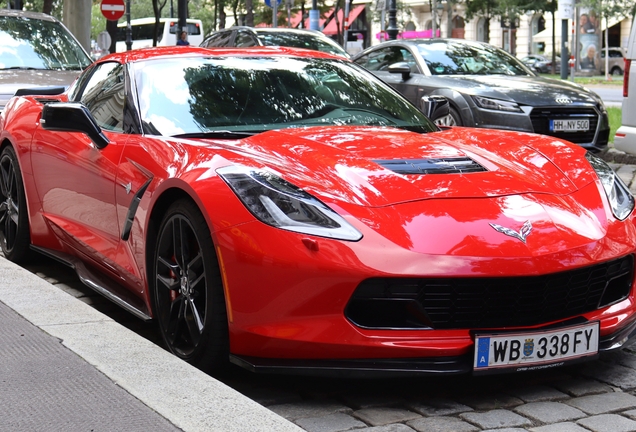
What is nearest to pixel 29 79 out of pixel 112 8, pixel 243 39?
pixel 243 39

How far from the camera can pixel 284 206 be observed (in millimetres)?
3635

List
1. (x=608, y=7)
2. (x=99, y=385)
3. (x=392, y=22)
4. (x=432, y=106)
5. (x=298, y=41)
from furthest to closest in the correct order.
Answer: (x=608, y=7), (x=392, y=22), (x=298, y=41), (x=432, y=106), (x=99, y=385)

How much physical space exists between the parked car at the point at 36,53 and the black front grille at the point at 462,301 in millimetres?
7996

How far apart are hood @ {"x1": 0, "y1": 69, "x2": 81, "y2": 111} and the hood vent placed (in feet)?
23.7

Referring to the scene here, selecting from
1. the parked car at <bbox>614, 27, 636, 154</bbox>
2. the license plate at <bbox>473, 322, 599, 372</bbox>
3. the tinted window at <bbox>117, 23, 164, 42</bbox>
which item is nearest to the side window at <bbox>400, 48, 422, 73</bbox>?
the parked car at <bbox>614, 27, 636, 154</bbox>

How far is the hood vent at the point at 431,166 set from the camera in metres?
3.94

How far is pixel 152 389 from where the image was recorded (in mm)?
3322

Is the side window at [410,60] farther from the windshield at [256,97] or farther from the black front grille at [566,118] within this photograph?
the windshield at [256,97]

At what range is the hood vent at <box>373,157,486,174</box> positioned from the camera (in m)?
3.94

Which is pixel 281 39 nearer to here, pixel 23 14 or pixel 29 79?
pixel 23 14

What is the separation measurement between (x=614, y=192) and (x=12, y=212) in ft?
12.1

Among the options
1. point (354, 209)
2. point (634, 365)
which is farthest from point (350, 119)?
point (634, 365)

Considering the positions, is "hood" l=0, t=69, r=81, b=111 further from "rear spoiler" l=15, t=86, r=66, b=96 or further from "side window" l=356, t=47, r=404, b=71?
"side window" l=356, t=47, r=404, b=71

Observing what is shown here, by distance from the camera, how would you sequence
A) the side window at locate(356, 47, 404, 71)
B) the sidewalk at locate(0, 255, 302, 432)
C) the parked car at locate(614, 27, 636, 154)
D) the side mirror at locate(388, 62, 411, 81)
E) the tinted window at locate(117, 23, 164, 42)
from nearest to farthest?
1. the sidewalk at locate(0, 255, 302, 432)
2. the parked car at locate(614, 27, 636, 154)
3. the side mirror at locate(388, 62, 411, 81)
4. the side window at locate(356, 47, 404, 71)
5. the tinted window at locate(117, 23, 164, 42)
